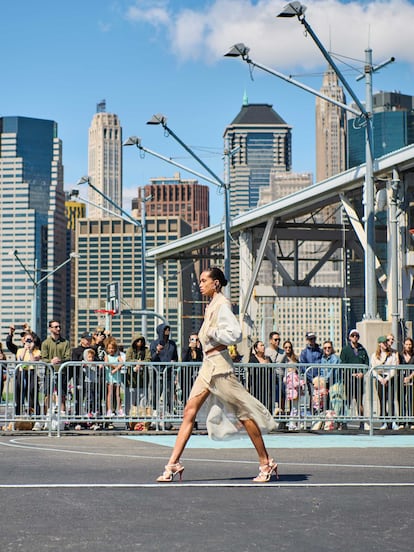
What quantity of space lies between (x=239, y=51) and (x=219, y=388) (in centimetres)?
1716

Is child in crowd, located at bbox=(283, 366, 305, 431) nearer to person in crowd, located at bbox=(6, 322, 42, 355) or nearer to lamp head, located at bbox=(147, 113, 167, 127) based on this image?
person in crowd, located at bbox=(6, 322, 42, 355)

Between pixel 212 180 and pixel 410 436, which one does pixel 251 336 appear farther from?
pixel 410 436

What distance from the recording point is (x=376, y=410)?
59.9 ft

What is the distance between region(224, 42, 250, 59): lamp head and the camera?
25.8 meters

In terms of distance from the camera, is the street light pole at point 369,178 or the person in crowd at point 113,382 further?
the street light pole at point 369,178

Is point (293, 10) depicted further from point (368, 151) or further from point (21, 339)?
point (21, 339)

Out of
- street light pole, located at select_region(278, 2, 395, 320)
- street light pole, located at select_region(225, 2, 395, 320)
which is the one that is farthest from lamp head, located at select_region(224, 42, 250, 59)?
street light pole, located at select_region(278, 2, 395, 320)

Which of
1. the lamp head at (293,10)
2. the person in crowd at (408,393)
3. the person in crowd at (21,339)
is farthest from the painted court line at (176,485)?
the lamp head at (293,10)

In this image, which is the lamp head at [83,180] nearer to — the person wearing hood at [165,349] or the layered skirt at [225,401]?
the person wearing hood at [165,349]

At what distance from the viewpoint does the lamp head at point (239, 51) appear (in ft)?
84.5

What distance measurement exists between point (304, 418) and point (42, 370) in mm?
4101

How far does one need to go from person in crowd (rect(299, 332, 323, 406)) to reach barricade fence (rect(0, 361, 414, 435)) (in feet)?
0.05

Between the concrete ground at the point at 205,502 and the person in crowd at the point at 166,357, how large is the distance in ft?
14.7

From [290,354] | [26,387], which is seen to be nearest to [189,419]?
[26,387]
